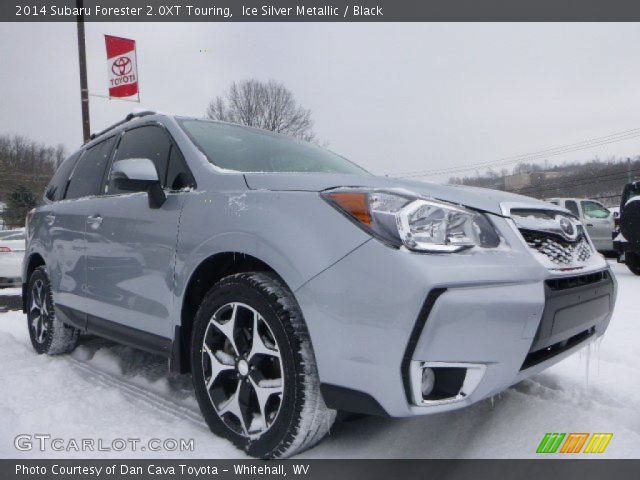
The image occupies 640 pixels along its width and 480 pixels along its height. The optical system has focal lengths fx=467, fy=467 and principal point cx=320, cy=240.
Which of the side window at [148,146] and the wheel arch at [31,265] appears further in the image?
the wheel arch at [31,265]

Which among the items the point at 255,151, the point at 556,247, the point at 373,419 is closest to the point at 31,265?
the point at 255,151

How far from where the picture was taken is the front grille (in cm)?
178

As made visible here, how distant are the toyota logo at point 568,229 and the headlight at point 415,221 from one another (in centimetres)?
48

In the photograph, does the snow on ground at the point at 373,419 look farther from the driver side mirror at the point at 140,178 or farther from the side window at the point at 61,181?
the side window at the point at 61,181

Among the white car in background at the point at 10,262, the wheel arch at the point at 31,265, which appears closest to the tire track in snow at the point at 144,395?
the wheel arch at the point at 31,265

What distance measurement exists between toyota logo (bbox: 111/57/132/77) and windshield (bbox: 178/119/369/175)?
753 cm

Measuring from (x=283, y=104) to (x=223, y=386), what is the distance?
26.7 meters

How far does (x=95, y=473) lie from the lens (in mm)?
1862

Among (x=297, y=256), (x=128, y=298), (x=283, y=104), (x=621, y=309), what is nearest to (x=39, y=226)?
(x=128, y=298)

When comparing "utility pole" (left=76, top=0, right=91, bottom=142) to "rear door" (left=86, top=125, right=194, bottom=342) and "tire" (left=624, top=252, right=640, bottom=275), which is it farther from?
"tire" (left=624, top=252, right=640, bottom=275)

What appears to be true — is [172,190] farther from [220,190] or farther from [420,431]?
[420,431]

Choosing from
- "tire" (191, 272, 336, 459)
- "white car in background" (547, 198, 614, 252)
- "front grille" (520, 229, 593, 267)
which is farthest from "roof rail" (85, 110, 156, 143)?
"white car in background" (547, 198, 614, 252)

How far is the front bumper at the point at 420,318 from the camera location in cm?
148

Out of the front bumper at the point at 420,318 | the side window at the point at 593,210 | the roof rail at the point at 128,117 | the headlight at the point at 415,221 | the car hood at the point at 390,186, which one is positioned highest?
the roof rail at the point at 128,117
